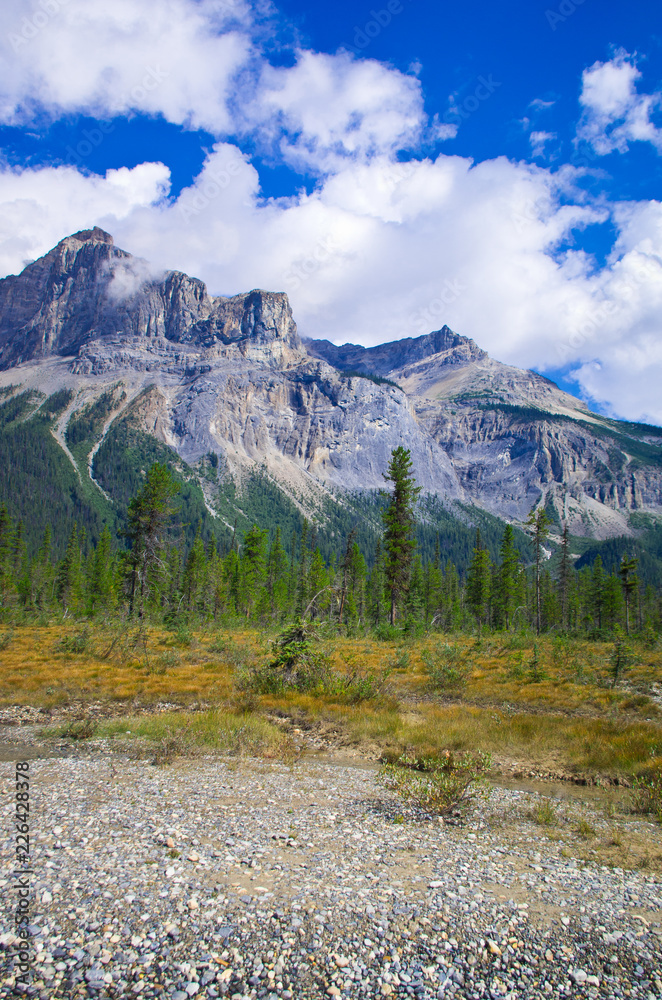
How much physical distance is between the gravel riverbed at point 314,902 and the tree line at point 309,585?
28331mm

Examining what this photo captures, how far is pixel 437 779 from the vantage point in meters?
10.4

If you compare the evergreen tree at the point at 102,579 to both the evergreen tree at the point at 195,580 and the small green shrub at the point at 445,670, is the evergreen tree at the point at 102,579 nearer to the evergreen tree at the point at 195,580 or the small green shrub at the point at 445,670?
the evergreen tree at the point at 195,580

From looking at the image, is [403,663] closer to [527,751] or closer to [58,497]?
[527,751]

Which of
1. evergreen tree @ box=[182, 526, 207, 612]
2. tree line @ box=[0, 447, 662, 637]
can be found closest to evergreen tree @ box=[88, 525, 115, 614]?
tree line @ box=[0, 447, 662, 637]

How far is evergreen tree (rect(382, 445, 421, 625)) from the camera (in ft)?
126

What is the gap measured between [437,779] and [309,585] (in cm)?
6103

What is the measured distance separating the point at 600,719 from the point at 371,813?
9.92 m

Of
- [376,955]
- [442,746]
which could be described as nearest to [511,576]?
[442,746]

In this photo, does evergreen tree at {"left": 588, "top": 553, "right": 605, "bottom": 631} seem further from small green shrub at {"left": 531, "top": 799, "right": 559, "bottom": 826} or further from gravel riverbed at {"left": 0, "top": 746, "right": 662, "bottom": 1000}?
gravel riverbed at {"left": 0, "top": 746, "right": 662, "bottom": 1000}

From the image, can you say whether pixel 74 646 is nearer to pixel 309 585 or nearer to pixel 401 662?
pixel 401 662

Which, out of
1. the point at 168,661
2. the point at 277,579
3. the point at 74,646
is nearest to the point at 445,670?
the point at 168,661

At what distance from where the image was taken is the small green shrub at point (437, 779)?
10109 millimetres

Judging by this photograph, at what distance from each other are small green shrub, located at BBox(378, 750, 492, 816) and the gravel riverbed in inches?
16.3

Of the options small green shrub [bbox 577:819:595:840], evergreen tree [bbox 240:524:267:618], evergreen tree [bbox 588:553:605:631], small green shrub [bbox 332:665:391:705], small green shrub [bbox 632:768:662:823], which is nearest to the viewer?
small green shrub [bbox 577:819:595:840]
